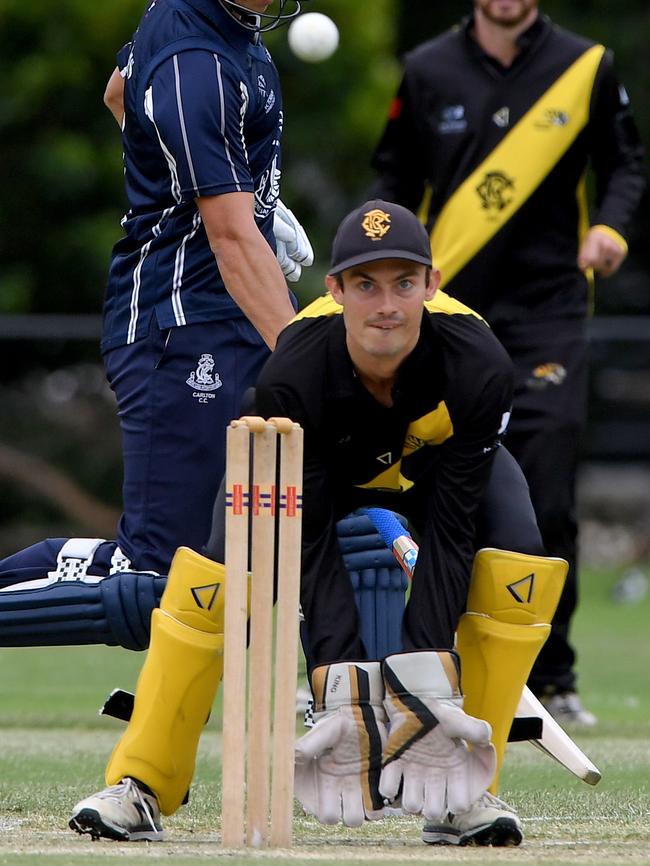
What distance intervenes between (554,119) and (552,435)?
1181 mm

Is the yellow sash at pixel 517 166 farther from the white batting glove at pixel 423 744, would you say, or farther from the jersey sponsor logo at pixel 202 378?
the white batting glove at pixel 423 744

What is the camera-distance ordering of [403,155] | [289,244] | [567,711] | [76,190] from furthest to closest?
[76,190]
[403,155]
[567,711]
[289,244]

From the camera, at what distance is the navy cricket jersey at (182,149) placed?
4750 millimetres

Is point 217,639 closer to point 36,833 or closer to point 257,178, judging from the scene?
point 36,833

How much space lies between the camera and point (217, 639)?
432cm

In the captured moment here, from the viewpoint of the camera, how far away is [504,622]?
14.4 ft

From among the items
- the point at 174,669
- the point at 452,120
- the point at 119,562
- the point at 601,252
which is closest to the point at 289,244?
the point at 119,562

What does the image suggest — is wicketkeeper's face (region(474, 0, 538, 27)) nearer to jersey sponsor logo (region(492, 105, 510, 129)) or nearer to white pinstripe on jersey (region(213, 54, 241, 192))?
jersey sponsor logo (region(492, 105, 510, 129))

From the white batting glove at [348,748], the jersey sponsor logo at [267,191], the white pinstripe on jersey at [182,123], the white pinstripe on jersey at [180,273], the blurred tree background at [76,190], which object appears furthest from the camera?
the blurred tree background at [76,190]

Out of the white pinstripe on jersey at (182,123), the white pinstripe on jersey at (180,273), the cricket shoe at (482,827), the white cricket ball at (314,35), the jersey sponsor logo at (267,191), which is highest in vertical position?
the white cricket ball at (314,35)

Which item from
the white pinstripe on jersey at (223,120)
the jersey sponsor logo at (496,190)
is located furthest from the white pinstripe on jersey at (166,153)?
the jersey sponsor logo at (496,190)

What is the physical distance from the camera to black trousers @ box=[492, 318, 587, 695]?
6930 mm

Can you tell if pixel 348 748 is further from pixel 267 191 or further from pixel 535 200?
pixel 535 200

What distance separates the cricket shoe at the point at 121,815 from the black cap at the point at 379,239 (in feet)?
4.06
